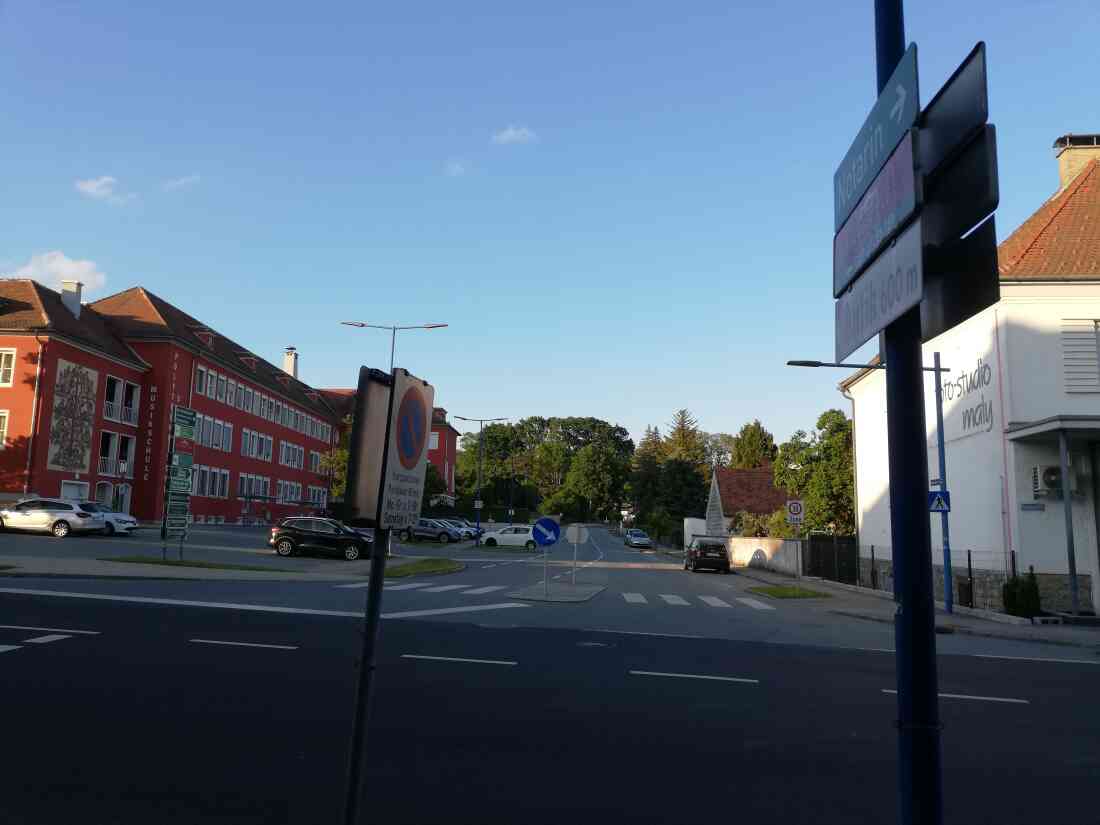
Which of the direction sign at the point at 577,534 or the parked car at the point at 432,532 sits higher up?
the direction sign at the point at 577,534

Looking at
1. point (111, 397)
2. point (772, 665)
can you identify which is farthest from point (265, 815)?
point (111, 397)

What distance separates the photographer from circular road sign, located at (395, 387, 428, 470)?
347 cm

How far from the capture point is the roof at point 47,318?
4438 cm

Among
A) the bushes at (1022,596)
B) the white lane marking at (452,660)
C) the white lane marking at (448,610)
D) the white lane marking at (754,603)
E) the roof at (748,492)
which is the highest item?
the roof at (748,492)

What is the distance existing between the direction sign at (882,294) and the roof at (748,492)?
6561 centimetres

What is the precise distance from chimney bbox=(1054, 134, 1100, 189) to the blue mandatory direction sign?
19.3 meters

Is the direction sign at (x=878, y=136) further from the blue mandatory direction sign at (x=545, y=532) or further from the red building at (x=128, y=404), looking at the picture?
the red building at (x=128, y=404)

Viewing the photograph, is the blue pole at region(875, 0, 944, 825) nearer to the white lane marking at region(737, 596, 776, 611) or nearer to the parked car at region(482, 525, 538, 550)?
the white lane marking at region(737, 596, 776, 611)

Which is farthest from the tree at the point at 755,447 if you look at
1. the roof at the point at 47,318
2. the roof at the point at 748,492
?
the roof at the point at 47,318

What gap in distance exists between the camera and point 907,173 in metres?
3.11

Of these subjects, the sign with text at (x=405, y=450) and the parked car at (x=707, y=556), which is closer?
the sign with text at (x=405, y=450)

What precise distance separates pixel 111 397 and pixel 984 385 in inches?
1824

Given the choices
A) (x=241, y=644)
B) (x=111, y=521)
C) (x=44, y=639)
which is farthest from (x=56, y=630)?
(x=111, y=521)

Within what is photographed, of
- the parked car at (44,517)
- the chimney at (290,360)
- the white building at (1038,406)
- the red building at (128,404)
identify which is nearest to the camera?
the white building at (1038,406)
